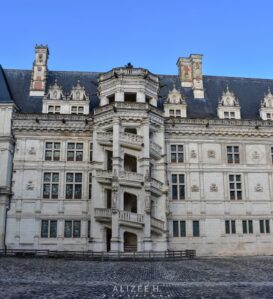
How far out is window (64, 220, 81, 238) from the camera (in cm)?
3331

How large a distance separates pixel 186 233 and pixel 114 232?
775cm

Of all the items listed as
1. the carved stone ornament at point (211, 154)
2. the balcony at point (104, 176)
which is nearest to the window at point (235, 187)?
the carved stone ornament at point (211, 154)

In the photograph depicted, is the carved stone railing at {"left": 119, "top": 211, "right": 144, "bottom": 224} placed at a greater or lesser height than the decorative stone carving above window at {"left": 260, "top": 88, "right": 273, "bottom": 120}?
lesser

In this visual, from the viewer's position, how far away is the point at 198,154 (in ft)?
119

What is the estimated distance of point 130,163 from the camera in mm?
34750

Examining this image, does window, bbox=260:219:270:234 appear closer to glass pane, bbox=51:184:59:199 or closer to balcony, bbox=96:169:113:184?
balcony, bbox=96:169:113:184

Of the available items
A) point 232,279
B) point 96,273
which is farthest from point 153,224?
point 232,279

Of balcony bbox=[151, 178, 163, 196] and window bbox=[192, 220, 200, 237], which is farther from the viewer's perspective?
window bbox=[192, 220, 200, 237]

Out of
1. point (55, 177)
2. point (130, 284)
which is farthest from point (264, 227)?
point (130, 284)

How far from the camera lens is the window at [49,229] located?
1308 inches

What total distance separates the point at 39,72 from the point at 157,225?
19.8 metres

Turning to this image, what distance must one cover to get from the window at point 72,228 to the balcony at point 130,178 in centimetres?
607

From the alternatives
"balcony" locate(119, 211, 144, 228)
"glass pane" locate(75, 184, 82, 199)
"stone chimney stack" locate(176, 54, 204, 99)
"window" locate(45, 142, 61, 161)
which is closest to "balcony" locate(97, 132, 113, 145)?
"window" locate(45, 142, 61, 161)

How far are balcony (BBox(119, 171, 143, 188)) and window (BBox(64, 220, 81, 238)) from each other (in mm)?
6067
